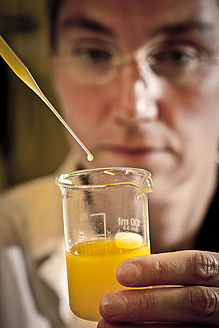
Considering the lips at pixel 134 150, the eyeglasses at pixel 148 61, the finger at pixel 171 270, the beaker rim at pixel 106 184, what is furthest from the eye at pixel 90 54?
the finger at pixel 171 270

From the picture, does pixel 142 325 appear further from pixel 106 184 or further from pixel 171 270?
pixel 106 184

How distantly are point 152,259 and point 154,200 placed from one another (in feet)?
4.03

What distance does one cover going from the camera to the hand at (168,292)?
85 cm

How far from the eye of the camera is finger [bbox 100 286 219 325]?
86 centimetres

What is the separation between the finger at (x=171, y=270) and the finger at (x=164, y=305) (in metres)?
0.02

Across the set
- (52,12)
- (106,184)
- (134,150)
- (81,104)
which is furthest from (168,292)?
(52,12)

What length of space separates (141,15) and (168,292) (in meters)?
1.32

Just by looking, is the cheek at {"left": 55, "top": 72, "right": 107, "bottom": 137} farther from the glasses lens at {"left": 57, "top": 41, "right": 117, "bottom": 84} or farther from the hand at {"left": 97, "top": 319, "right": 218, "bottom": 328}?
the hand at {"left": 97, "top": 319, "right": 218, "bottom": 328}

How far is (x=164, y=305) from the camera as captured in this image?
0.91 m

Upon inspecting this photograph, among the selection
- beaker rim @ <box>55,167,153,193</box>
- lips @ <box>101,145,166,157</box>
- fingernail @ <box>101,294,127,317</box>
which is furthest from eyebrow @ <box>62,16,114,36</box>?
fingernail @ <box>101,294,127,317</box>

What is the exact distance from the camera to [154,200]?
211cm

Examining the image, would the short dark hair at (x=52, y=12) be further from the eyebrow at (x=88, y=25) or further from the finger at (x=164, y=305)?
the finger at (x=164, y=305)

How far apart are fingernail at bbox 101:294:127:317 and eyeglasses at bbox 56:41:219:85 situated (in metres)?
1.23

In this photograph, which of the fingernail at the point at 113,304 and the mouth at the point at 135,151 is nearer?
the fingernail at the point at 113,304
